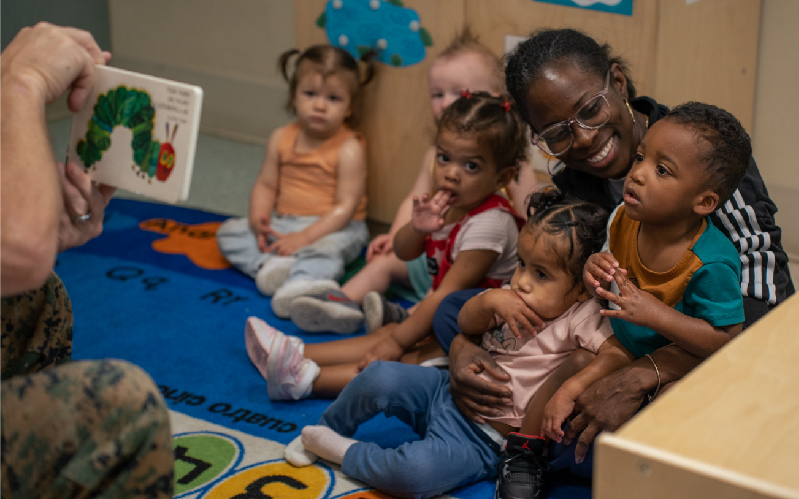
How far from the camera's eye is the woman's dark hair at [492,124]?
1.60m

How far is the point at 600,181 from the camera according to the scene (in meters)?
1.47

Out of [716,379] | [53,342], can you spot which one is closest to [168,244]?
[53,342]

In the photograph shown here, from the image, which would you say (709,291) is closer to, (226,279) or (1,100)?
(1,100)

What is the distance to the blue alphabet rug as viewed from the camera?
1364 millimetres

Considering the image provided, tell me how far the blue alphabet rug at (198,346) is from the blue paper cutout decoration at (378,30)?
749mm

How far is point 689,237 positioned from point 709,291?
10 centimetres

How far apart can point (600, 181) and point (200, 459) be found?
0.90 meters

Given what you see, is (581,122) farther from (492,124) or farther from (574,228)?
(492,124)

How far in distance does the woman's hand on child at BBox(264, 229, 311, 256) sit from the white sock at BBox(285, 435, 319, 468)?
865mm

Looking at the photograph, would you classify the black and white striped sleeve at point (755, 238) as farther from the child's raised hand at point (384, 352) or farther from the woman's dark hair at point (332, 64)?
the woman's dark hair at point (332, 64)

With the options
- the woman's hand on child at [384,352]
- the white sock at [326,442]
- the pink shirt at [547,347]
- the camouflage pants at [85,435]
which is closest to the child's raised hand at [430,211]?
the woman's hand on child at [384,352]

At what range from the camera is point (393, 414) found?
55.6 inches

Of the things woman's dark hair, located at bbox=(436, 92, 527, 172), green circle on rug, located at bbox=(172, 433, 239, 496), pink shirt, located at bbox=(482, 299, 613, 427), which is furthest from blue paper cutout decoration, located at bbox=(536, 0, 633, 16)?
green circle on rug, located at bbox=(172, 433, 239, 496)

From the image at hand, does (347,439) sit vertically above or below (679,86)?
below
